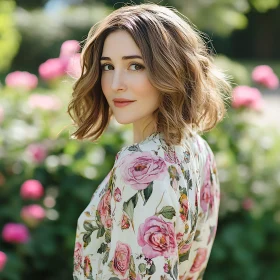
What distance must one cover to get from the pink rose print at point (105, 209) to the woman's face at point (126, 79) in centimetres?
21

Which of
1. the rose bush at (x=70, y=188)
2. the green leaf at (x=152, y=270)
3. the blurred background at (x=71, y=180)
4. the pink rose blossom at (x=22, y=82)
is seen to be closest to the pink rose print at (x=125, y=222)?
the green leaf at (x=152, y=270)

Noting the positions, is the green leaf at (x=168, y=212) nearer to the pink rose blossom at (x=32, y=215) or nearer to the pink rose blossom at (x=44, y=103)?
the pink rose blossom at (x=32, y=215)

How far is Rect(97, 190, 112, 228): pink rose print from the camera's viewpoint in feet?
5.16

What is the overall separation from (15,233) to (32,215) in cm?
15

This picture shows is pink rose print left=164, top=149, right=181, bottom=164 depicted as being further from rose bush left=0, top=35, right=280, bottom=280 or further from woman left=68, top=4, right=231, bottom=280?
rose bush left=0, top=35, right=280, bottom=280

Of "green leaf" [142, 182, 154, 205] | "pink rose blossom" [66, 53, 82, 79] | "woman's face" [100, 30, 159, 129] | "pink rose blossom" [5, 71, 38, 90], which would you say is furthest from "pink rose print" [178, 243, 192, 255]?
"pink rose blossom" [5, 71, 38, 90]

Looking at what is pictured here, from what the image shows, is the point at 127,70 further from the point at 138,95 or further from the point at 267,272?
the point at 267,272

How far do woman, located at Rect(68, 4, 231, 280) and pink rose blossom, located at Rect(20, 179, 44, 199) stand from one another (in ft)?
4.99

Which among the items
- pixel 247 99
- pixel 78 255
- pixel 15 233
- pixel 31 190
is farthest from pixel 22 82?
pixel 78 255

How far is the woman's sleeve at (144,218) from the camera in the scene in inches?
56.2

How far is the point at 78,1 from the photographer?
1853cm

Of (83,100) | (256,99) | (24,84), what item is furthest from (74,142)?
(83,100)

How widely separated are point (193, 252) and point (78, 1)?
17.5m

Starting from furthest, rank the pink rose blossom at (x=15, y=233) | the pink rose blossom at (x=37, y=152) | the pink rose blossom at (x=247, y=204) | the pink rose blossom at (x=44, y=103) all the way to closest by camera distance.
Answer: the pink rose blossom at (x=44, y=103), the pink rose blossom at (x=247, y=204), the pink rose blossom at (x=37, y=152), the pink rose blossom at (x=15, y=233)
